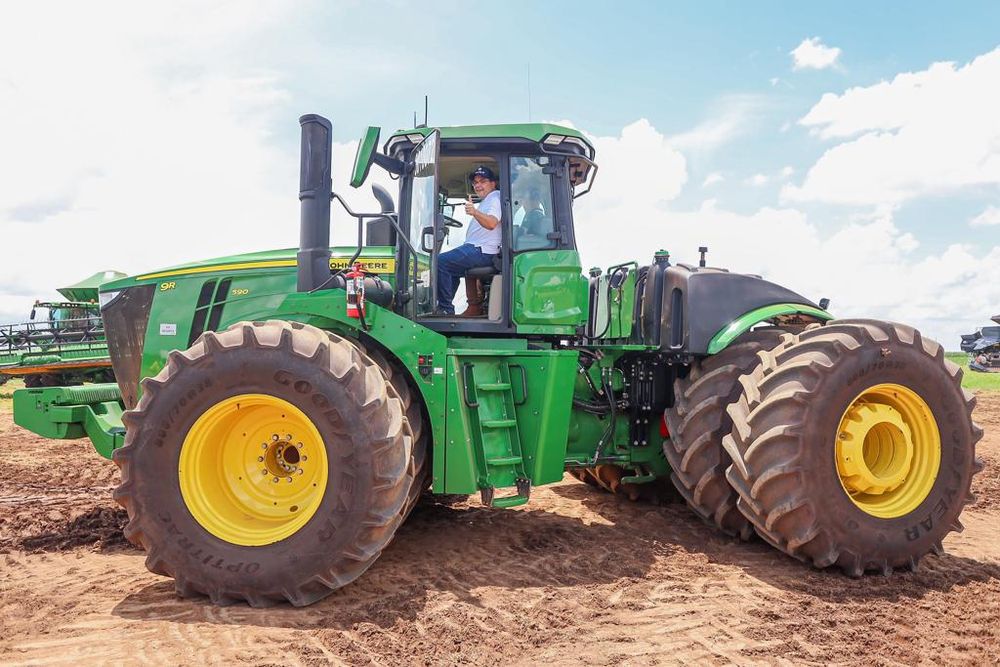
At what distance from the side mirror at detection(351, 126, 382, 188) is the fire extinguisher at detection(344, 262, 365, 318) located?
0.76m

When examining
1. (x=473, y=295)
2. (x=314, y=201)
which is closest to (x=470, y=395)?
(x=473, y=295)

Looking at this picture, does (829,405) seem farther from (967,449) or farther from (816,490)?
(967,449)

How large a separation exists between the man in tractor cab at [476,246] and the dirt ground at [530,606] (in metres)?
1.87

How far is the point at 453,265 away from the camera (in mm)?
5680

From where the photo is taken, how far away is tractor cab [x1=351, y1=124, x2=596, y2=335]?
561 cm

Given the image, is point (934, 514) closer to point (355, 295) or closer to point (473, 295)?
point (473, 295)

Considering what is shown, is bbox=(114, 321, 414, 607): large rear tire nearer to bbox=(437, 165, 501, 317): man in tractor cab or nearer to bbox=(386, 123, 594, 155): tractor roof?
bbox=(437, 165, 501, 317): man in tractor cab

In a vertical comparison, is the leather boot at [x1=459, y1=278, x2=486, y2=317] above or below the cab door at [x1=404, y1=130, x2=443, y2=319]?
below

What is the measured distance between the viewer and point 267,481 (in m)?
4.70

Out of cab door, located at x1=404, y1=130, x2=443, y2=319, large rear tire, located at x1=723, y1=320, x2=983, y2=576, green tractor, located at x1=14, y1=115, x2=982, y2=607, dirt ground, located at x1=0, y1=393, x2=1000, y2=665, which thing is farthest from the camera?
cab door, located at x1=404, y1=130, x2=443, y2=319

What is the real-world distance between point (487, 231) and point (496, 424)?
1.52 meters

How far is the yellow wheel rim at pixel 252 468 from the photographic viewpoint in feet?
14.7

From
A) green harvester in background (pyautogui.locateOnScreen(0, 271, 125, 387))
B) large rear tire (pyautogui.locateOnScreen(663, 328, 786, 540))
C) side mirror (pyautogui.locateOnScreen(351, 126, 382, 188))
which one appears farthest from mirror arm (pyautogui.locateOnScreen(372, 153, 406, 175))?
green harvester in background (pyautogui.locateOnScreen(0, 271, 125, 387))

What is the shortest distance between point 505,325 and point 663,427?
66.2 inches
